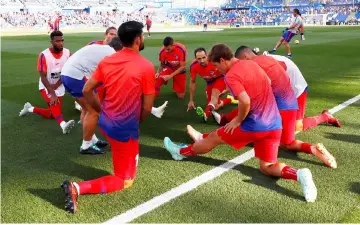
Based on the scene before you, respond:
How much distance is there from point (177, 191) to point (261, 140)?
106 cm

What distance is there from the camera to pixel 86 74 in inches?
208

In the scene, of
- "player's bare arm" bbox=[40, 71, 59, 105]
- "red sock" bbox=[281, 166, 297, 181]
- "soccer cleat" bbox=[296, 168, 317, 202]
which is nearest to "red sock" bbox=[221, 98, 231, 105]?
"player's bare arm" bbox=[40, 71, 59, 105]

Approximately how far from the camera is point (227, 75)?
3.95 m

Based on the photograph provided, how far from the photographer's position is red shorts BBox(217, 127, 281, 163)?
4.20m

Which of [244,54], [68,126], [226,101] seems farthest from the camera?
[226,101]

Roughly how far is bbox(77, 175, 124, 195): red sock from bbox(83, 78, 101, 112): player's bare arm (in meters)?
0.90

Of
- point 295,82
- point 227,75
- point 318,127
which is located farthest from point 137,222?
point 318,127

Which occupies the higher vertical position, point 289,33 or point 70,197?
point 289,33

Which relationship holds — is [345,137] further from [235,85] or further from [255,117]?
[235,85]

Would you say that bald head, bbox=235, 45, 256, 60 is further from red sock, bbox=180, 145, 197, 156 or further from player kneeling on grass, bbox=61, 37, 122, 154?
player kneeling on grass, bbox=61, 37, 122, 154

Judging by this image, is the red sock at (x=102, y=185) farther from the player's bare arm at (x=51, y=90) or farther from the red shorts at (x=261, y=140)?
the player's bare arm at (x=51, y=90)

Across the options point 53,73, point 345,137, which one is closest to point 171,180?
point 345,137

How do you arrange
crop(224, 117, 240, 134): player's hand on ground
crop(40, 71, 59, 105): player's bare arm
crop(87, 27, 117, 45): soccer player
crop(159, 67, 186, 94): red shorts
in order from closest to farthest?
crop(224, 117, 240, 134): player's hand on ground, crop(87, 27, 117, 45): soccer player, crop(40, 71, 59, 105): player's bare arm, crop(159, 67, 186, 94): red shorts

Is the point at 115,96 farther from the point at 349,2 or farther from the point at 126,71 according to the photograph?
the point at 349,2
